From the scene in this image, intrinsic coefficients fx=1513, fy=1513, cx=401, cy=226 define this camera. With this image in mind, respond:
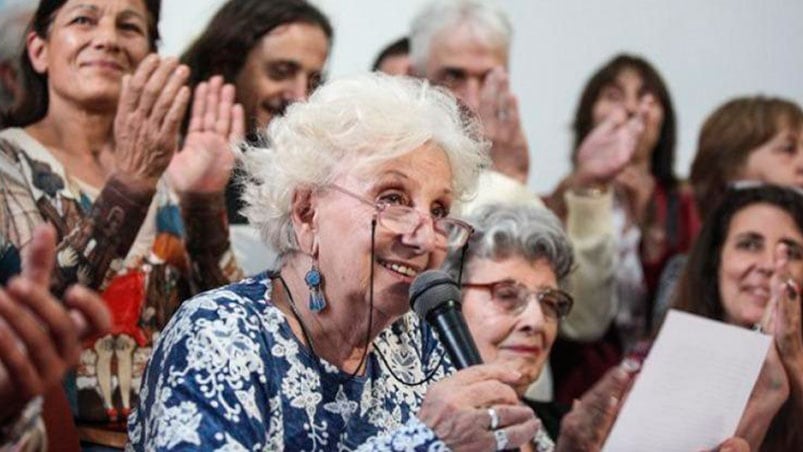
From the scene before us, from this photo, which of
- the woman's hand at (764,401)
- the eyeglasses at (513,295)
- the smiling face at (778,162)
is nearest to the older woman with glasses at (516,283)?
the eyeglasses at (513,295)

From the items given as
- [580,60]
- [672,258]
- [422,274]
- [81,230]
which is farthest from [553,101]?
[422,274]

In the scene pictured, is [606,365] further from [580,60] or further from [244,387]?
[244,387]

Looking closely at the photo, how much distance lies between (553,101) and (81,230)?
6.68ft

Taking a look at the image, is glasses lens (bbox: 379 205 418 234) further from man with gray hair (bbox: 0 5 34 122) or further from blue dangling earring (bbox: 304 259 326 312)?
man with gray hair (bbox: 0 5 34 122)

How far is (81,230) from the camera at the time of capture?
9.50 ft

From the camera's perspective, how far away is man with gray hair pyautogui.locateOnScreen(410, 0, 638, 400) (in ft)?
13.0

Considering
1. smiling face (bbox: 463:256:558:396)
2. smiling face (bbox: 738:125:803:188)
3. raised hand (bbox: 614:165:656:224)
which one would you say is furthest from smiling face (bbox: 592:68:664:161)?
smiling face (bbox: 463:256:558:396)

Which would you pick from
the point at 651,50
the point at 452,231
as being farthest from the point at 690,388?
the point at 651,50

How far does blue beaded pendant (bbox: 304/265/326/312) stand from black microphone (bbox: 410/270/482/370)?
262mm

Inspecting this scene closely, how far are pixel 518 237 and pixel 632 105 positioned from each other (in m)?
1.29

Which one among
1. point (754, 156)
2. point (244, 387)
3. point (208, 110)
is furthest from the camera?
point (754, 156)

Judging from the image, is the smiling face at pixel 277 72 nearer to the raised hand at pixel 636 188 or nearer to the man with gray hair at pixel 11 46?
the man with gray hair at pixel 11 46

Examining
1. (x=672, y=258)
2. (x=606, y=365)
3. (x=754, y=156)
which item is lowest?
(x=606, y=365)

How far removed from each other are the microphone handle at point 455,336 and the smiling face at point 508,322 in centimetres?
108
